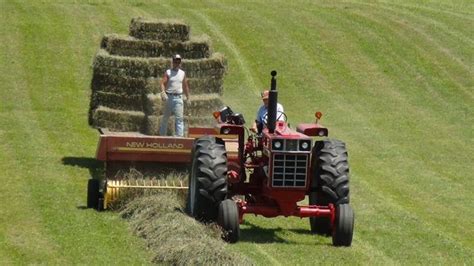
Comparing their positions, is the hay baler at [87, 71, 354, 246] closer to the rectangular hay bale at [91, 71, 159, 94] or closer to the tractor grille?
the tractor grille

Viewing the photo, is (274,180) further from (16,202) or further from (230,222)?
(16,202)

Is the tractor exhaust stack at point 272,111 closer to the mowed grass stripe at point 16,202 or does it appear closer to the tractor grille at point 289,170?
the tractor grille at point 289,170

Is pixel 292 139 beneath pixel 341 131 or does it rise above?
above

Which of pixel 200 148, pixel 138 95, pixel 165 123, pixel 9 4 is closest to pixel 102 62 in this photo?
pixel 138 95

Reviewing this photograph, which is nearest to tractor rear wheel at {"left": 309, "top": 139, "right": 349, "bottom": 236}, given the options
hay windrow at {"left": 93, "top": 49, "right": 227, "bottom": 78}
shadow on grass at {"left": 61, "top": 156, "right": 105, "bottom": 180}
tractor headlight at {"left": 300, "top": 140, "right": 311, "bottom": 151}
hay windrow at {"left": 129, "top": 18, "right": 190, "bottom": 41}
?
tractor headlight at {"left": 300, "top": 140, "right": 311, "bottom": 151}

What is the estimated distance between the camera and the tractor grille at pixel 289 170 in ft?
48.0

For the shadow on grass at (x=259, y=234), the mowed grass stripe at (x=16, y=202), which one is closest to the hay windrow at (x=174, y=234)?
the shadow on grass at (x=259, y=234)

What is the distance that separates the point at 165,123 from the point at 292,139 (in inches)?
270

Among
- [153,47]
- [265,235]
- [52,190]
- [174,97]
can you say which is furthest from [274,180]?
[153,47]

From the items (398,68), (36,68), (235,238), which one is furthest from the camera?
(398,68)

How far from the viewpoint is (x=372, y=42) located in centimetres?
Result: 3375

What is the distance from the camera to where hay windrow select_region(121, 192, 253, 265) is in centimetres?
1261

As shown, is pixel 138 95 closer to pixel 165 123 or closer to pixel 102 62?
pixel 102 62

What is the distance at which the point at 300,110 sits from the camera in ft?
91.4
